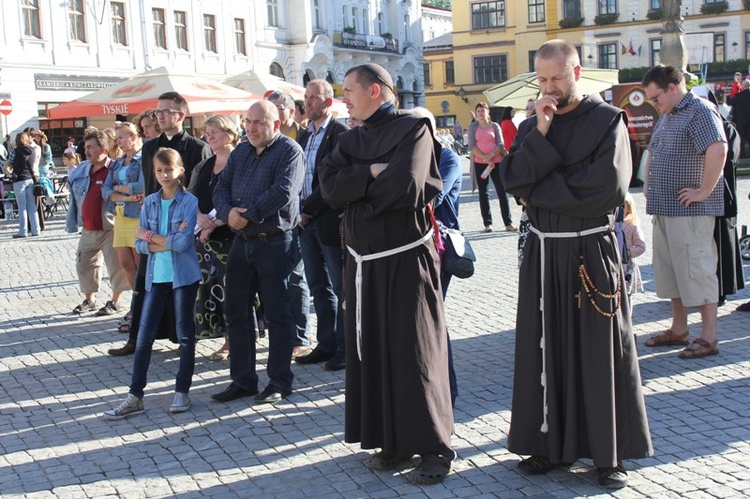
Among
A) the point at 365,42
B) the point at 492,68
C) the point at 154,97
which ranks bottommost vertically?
the point at 154,97

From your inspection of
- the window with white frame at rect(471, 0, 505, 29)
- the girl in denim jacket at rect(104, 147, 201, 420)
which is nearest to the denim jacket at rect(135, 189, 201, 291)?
the girl in denim jacket at rect(104, 147, 201, 420)

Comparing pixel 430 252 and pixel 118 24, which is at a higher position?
pixel 118 24

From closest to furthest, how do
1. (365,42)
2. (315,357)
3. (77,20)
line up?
1. (315,357)
2. (77,20)
3. (365,42)

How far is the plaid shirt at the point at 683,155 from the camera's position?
665 centimetres

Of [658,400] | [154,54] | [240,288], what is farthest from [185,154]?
[154,54]

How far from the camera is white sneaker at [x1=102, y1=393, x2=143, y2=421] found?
6094 millimetres

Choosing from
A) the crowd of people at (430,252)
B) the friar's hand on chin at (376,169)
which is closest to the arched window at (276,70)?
the crowd of people at (430,252)

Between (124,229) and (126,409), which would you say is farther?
(124,229)

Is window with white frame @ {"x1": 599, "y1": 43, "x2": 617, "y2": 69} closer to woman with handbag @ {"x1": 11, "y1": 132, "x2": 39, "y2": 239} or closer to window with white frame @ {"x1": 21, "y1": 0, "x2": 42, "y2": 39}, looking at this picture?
window with white frame @ {"x1": 21, "y1": 0, "x2": 42, "y2": 39}

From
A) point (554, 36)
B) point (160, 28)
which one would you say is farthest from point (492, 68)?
point (160, 28)

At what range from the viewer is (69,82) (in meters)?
36.3

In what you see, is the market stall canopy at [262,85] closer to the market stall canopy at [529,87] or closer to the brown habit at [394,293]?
the market stall canopy at [529,87]

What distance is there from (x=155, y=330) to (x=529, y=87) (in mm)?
15479

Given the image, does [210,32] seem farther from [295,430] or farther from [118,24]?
[295,430]
